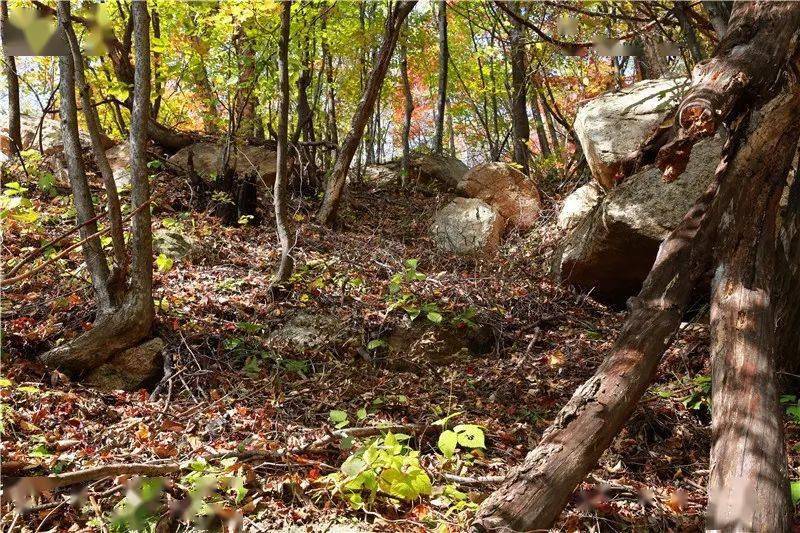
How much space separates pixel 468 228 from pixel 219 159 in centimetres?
401

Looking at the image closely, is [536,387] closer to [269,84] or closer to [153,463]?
[153,463]

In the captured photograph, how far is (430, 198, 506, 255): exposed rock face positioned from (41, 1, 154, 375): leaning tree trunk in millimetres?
4455

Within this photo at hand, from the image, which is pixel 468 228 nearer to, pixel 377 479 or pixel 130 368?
pixel 130 368

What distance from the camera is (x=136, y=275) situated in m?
4.34

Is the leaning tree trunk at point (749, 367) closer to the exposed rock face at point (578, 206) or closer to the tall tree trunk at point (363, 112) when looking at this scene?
the exposed rock face at point (578, 206)

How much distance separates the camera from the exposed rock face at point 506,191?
29.0 ft

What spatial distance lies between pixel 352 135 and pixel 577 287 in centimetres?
378

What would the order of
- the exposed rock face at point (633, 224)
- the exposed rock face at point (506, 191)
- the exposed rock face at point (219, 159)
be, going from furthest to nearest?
the exposed rock face at point (506, 191) < the exposed rock face at point (219, 159) < the exposed rock face at point (633, 224)

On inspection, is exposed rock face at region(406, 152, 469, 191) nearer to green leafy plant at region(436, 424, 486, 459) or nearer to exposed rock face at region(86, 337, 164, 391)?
exposed rock face at region(86, 337, 164, 391)

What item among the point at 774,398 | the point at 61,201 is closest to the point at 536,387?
the point at 774,398

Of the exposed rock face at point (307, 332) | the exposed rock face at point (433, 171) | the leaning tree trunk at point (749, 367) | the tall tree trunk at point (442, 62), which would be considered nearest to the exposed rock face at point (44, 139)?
the exposed rock face at point (307, 332)

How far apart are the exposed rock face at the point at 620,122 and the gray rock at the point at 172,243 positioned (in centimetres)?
500

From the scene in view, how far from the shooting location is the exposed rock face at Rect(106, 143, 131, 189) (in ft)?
25.2

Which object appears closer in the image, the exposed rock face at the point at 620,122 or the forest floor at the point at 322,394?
the forest floor at the point at 322,394
